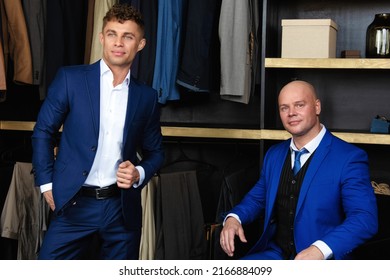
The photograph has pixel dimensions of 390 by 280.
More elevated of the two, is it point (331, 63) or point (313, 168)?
point (331, 63)

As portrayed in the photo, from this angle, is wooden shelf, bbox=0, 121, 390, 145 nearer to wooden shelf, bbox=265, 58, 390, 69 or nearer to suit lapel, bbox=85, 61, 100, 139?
wooden shelf, bbox=265, 58, 390, 69

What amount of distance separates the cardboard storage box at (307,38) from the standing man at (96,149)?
129 centimetres

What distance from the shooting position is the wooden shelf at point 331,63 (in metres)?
3.52

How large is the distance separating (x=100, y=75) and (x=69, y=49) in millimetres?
1374

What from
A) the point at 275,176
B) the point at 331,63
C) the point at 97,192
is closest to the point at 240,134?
the point at 331,63

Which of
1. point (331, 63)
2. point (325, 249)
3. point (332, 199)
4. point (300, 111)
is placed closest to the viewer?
point (325, 249)

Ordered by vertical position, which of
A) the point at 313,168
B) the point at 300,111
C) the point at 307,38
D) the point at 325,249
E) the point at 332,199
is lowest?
the point at 325,249

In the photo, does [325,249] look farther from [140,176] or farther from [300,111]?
[140,176]

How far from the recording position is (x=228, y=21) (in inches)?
147

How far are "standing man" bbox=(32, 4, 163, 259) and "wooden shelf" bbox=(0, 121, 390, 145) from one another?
1.14 meters

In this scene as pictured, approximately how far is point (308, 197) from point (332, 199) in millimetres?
99

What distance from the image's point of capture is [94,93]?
259 centimetres

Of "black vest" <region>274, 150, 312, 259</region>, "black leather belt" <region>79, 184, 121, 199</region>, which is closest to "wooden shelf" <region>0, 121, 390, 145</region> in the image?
"black vest" <region>274, 150, 312, 259</region>

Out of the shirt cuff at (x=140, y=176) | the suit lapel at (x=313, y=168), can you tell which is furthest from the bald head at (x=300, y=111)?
the shirt cuff at (x=140, y=176)
